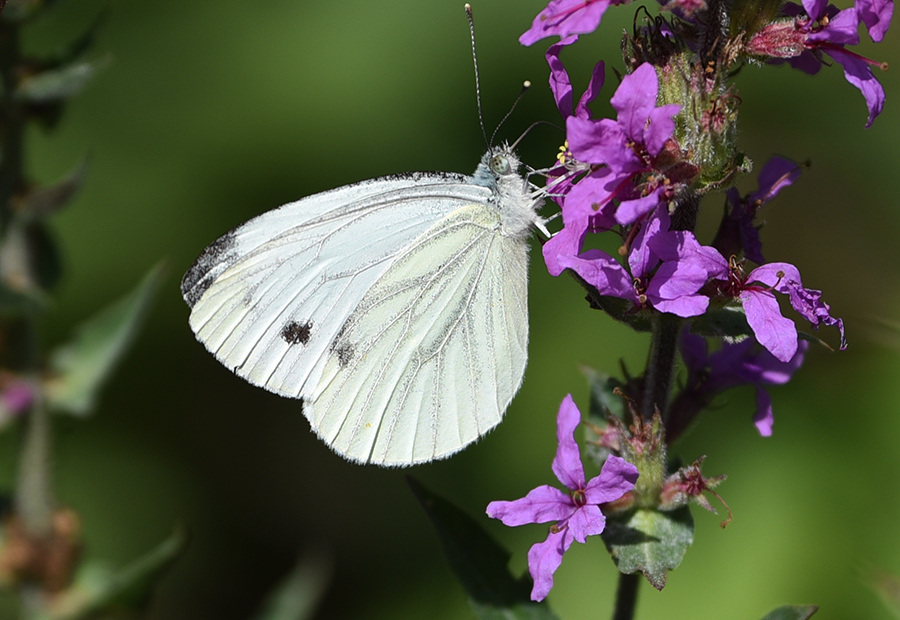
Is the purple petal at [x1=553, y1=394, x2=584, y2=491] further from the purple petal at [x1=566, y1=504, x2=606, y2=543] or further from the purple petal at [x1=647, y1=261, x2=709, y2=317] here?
the purple petal at [x1=647, y1=261, x2=709, y2=317]

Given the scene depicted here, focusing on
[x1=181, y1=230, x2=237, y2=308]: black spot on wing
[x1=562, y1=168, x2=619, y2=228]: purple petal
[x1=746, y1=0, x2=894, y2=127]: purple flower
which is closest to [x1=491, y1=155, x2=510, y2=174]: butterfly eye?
[x1=562, y1=168, x2=619, y2=228]: purple petal

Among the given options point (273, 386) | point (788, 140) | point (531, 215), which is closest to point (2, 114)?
point (273, 386)

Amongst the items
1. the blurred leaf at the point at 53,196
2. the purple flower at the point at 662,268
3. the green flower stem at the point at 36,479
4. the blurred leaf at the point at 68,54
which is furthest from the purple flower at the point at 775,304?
the green flower stem at the point at 36,479

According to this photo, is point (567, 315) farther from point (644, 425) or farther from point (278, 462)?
point (644, 425)

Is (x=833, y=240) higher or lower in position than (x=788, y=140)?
lower

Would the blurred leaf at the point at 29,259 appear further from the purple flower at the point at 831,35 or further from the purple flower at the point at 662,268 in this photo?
the purple flower at the point at 831,35

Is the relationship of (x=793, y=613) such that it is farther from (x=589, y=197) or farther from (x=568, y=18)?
(x=568, y=18)
